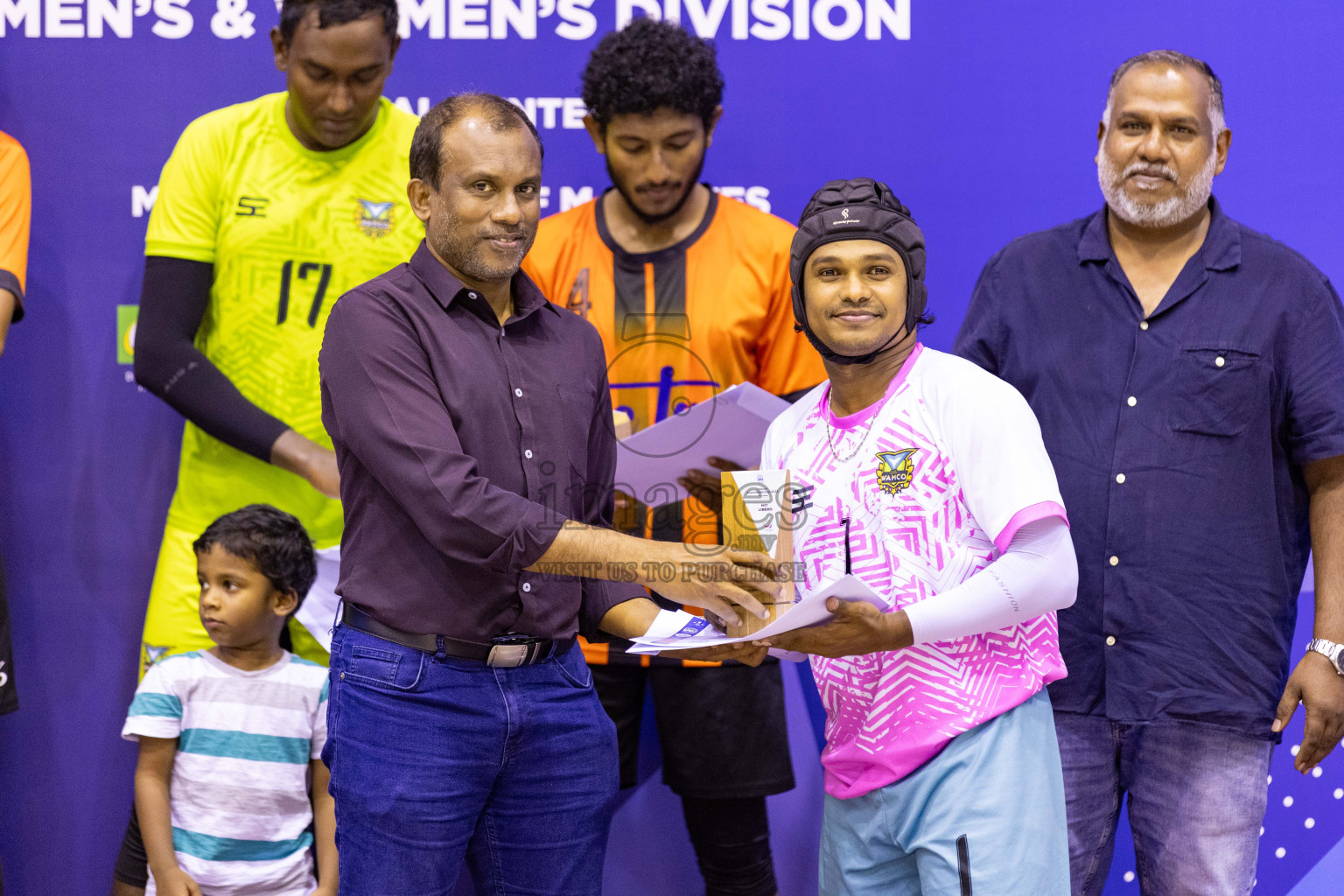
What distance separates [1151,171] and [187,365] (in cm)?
232

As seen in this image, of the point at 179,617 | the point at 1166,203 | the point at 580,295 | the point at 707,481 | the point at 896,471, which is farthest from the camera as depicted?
the point at 179,617

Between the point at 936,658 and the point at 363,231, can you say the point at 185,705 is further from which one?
the point at 936,658

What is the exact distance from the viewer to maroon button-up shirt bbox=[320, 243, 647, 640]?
200 centimetres

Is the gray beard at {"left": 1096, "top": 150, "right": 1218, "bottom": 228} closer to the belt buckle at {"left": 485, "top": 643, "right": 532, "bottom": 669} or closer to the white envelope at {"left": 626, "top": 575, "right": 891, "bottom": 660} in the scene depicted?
the white envelope at {"left": 626, "top": 575, "right": 891, "bottom": 660}

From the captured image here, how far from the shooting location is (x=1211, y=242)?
2678 mm

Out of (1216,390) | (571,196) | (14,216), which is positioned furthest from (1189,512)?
(14,216)

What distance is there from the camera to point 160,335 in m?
3.20

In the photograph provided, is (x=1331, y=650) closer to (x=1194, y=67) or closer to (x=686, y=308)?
(x=1194, y=67)

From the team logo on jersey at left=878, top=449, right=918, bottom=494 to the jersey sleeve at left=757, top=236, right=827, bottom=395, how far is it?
999 mm

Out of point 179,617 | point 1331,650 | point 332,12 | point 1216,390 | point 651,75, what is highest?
point 332,12

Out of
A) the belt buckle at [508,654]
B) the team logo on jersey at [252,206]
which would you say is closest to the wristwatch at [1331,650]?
the belt buckle at [508,654]

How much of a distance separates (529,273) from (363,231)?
452 mm

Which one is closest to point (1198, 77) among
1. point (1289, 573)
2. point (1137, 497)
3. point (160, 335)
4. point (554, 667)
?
point (1137, 497)

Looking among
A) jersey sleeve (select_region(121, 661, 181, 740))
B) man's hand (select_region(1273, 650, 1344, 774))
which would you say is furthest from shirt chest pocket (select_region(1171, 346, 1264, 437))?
jersey sleeve (select_region(121, 661, 181, 740))
